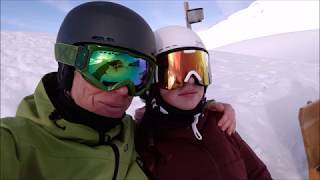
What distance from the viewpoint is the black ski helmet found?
185 centimetres

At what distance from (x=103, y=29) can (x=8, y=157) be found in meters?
0.83

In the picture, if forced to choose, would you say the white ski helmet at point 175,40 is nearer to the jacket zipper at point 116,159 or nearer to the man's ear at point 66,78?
the man's ear at point 66,78

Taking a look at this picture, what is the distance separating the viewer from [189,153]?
6.93 feet

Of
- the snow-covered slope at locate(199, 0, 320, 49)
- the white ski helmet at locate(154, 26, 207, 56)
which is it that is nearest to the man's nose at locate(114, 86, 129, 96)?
the white ski helmet at locate(154, 26, 207, 56)

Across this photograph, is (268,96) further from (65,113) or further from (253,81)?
(65,113)

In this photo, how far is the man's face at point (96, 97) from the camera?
5.89 feet

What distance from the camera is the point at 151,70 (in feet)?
6.54

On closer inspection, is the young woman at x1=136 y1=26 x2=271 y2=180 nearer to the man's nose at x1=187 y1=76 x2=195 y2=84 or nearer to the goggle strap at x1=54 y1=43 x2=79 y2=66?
the man's nose at x1=187 y1=76 x2=195 y2=84

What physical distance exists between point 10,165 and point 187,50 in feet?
4.44

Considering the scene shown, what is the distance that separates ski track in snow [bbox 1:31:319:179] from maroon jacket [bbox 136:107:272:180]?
155 cm

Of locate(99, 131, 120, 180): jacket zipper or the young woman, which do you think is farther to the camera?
the young woman

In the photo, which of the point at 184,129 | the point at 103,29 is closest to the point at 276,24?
the point at 184,129

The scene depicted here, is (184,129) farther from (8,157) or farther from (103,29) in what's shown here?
(8,157)

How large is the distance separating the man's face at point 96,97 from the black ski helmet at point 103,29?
59mm
